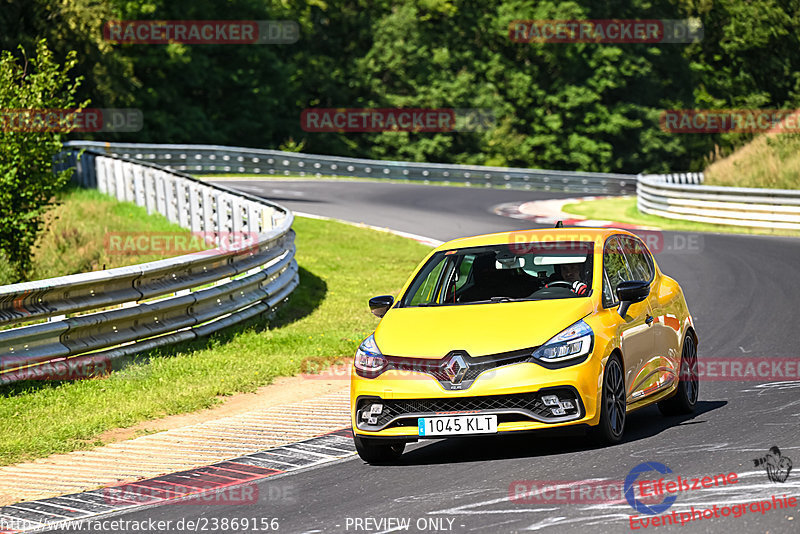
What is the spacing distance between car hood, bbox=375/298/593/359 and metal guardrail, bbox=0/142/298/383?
3.90 meters

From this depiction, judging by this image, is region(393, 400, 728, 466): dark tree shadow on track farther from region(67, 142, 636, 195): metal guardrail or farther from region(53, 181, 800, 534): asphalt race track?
region(67, 142, 636, 195): metal guardrail

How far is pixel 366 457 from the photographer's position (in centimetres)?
843

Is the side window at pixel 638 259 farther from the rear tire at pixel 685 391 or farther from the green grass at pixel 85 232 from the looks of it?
the green grass at pixel 85 232

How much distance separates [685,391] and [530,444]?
1.75 m

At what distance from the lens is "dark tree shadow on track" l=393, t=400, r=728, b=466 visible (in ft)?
26.8

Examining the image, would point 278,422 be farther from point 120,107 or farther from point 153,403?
point 120,107

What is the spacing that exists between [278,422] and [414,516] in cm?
386

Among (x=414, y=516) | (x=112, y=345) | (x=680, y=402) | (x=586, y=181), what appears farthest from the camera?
(x=586, y=181)

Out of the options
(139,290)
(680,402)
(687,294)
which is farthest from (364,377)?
(687,294)

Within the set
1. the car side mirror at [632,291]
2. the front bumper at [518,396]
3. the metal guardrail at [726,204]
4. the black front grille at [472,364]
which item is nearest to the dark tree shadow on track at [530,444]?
the front bumper at [518,396]

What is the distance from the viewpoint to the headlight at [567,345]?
7934mm

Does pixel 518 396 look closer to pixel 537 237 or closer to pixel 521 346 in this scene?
pixel 521 346

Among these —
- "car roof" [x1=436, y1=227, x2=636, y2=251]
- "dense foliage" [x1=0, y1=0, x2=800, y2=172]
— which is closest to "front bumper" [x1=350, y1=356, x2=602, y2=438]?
"car roof" [x1=436, y1=227, x2=636, y2=251]

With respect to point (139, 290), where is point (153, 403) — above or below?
below
